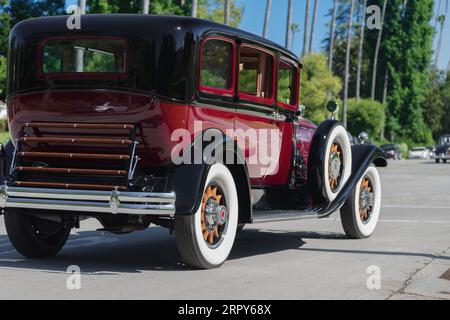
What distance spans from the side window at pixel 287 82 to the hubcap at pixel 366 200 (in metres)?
1.55

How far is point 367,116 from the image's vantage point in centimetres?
6475

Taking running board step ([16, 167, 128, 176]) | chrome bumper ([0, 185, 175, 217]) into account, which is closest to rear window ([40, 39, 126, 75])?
running board step ([16, 167, 128, 176])

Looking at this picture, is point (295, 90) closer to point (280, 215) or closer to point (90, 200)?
point (280, 215)

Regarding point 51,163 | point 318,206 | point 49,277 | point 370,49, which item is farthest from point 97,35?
point 370,49

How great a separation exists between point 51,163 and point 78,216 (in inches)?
22.8

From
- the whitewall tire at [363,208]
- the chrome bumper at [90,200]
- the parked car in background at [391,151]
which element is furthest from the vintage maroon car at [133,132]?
the parked car in background at [391,151]

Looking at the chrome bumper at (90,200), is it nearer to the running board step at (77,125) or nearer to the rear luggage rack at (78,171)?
the rear luggage rack at (78,171)

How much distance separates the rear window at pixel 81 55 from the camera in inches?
288

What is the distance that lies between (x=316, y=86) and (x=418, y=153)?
85.1ft

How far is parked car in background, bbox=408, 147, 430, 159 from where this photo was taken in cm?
7594

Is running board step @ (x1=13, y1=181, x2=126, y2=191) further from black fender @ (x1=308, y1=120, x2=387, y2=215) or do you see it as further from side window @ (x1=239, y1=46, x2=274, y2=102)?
black fender @ (x1=308, y1=120, x2=387, y2=215)

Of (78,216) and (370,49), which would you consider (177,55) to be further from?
(370,49)

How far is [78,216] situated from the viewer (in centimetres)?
720
